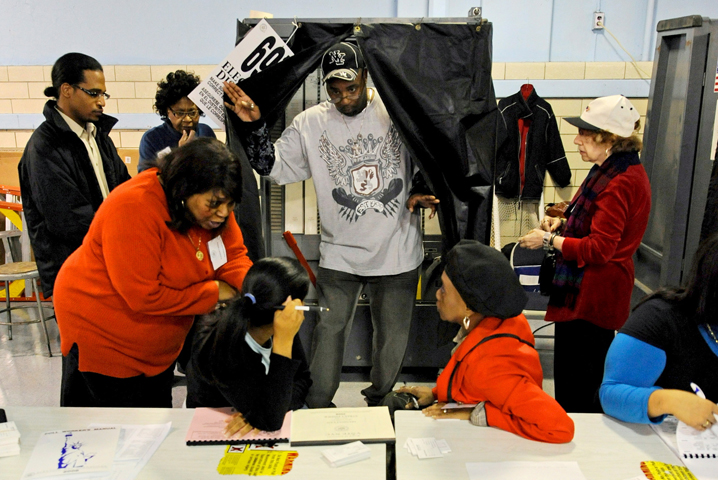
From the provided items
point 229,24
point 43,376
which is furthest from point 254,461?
point 229,24

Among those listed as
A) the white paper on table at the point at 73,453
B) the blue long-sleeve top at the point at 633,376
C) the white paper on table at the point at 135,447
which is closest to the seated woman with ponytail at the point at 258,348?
the white paper on table at the point at 135,447

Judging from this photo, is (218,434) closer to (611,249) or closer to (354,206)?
(354,206)

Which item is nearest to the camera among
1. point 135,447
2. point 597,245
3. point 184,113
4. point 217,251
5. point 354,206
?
point 135,447

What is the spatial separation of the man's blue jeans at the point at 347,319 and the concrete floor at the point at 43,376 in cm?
43

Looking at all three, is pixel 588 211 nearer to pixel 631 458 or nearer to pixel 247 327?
pixel 631 458

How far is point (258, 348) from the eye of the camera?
5.07ft

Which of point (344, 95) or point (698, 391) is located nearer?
point (698, 391)

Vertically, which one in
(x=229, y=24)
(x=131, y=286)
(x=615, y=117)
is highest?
(x=229, y=24)

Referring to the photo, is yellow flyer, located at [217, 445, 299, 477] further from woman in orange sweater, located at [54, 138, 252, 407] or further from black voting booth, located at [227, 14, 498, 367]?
black voting booth, located at [227, 14, 498, 367]

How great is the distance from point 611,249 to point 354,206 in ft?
3.44

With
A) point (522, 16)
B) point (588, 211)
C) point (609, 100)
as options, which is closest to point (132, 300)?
point (588, 211)

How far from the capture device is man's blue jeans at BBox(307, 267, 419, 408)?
8.16 ft

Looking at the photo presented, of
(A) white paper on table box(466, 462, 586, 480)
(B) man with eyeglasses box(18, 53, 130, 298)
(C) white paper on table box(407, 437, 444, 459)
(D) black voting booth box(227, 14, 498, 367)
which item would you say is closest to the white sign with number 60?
(D) black voting booth box(227, 14, 498, 367)

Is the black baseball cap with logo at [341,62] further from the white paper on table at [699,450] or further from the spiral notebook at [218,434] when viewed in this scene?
the white paper on table at [699,450]
